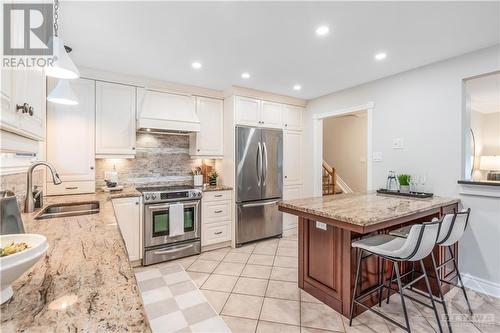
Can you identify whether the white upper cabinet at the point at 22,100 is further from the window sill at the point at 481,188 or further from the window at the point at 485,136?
the window at the point at 485,136

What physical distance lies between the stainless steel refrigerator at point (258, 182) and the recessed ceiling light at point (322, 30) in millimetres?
1849

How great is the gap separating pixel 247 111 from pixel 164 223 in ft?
6.71

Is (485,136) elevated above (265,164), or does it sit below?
above

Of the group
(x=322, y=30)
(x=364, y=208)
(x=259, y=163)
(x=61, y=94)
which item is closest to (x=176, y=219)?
(x=259, y=163)

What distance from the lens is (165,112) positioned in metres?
3.31

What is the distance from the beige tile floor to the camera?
6.34 feet

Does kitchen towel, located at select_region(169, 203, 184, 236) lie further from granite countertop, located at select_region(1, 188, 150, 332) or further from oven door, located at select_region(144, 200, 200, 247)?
granite countertop, located at select_region(1, 188, 150, 332)

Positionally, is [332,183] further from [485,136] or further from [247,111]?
[485,136]

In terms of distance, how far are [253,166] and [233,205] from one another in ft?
2.23

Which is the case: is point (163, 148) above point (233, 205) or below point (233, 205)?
above

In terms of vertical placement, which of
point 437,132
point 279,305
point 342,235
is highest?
point 437,132

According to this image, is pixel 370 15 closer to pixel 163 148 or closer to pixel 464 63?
pixel 464 63

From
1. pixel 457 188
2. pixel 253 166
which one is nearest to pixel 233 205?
pixel 253 166

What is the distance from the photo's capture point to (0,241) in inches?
33.4
